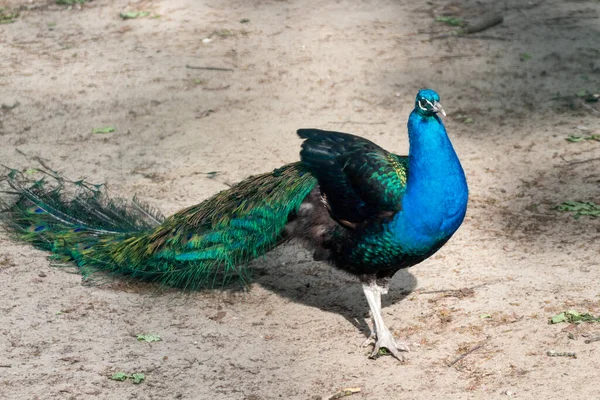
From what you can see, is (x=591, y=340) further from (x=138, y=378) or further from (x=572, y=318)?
(x=138, y=378)

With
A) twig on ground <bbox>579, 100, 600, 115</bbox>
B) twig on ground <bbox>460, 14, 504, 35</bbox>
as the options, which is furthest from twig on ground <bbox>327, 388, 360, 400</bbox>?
twig on ground <bbox>460, 14, 504, 35</bbox>

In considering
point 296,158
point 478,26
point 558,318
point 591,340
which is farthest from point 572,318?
point 478,26

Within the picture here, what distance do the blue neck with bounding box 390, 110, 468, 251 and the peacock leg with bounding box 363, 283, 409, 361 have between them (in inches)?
21.6

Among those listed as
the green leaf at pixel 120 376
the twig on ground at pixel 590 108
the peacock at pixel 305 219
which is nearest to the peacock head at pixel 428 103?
the peacock at pixel 305 219

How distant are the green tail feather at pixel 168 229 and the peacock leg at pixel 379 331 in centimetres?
71

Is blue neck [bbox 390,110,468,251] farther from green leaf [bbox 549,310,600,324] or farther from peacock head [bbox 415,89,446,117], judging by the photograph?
green leaf [bbox 549,310,600,324]

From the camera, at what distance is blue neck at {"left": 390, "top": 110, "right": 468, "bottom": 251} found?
15.8ft

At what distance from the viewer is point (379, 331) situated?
526cm

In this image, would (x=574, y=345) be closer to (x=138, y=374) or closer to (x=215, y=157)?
(x=138, y=374)

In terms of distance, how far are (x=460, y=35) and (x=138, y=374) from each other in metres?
6.46

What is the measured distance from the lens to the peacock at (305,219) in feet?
16.0

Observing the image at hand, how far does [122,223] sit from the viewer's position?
6.20 metres

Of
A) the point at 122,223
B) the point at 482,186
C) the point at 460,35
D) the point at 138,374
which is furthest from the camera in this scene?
the point at 460,35

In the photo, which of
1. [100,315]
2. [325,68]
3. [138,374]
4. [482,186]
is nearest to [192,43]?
[325,68]
